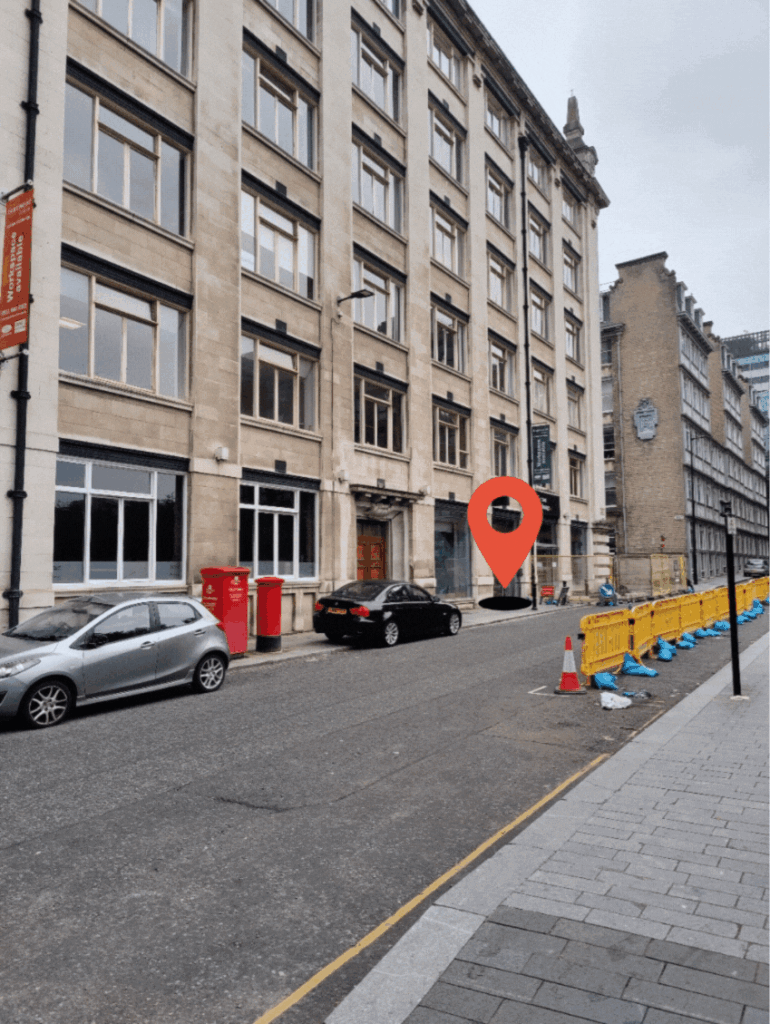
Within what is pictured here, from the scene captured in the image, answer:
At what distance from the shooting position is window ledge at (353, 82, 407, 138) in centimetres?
2352

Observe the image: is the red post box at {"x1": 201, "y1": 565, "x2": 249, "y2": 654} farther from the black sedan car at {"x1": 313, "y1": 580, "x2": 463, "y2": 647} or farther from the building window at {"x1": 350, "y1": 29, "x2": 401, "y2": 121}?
the building window at {"x1": 350, "y1": 29, "x2": 401, "y2": 121}

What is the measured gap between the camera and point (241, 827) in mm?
5406

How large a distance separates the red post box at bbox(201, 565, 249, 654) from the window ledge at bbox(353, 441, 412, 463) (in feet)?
26.1

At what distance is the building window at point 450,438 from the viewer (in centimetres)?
2695

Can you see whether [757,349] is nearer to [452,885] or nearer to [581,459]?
[581,459]

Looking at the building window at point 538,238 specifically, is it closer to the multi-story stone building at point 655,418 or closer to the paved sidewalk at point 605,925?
the multi-story stone building at point 655,418

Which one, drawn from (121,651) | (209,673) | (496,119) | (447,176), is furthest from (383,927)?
(496,119)

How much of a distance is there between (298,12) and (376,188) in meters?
5.25

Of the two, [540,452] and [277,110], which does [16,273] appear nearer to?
[277,110]

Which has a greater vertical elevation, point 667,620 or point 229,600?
point 229,600

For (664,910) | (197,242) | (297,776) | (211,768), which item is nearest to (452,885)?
(664,910)

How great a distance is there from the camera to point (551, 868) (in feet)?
14.6

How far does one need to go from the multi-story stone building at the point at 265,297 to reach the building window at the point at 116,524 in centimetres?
5

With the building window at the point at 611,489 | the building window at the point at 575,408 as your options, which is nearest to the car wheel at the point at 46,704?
the building window at the point at 575,408
